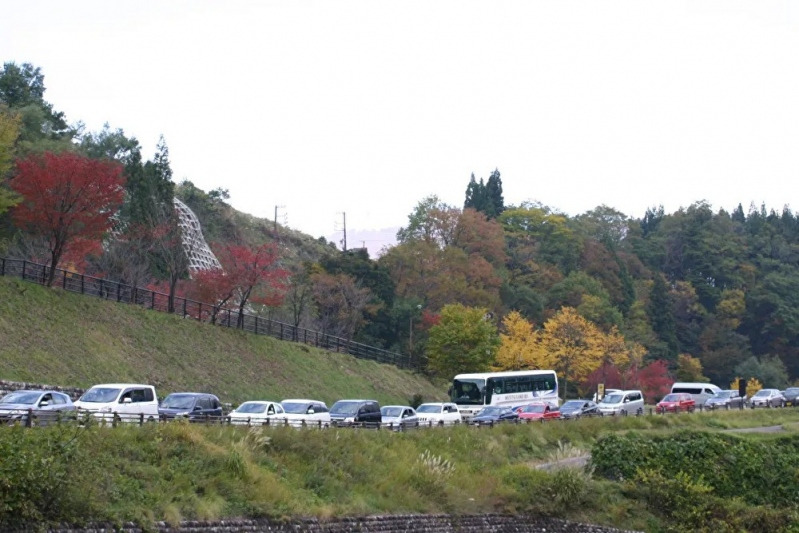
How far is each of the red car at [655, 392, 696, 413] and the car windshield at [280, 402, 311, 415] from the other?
27.3m

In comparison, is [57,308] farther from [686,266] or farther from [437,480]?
[686,266]

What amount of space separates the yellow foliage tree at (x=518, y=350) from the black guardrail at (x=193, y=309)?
6496mm

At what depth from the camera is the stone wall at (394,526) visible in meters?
21.0

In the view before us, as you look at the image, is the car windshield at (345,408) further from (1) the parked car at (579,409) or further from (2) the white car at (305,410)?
(1) the parked car at (579,409)

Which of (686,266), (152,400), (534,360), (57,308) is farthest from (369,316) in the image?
(686,266)

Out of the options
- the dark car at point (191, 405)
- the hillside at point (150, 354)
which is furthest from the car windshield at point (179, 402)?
the hillside at point (150, 354)

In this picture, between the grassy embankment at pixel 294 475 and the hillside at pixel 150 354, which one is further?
the hillside at pixel 150 354

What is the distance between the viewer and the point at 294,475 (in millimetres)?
26969

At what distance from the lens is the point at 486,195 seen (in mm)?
125688

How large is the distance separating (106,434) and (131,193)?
47.8m

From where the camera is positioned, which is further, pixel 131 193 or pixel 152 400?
pixel 131 193

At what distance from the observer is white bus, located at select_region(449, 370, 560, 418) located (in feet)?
184

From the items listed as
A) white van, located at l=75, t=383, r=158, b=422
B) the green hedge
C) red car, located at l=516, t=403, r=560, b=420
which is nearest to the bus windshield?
red car, located at l=516, t=403, r=560, b=420

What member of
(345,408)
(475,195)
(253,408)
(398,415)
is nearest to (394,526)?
(253,408)
